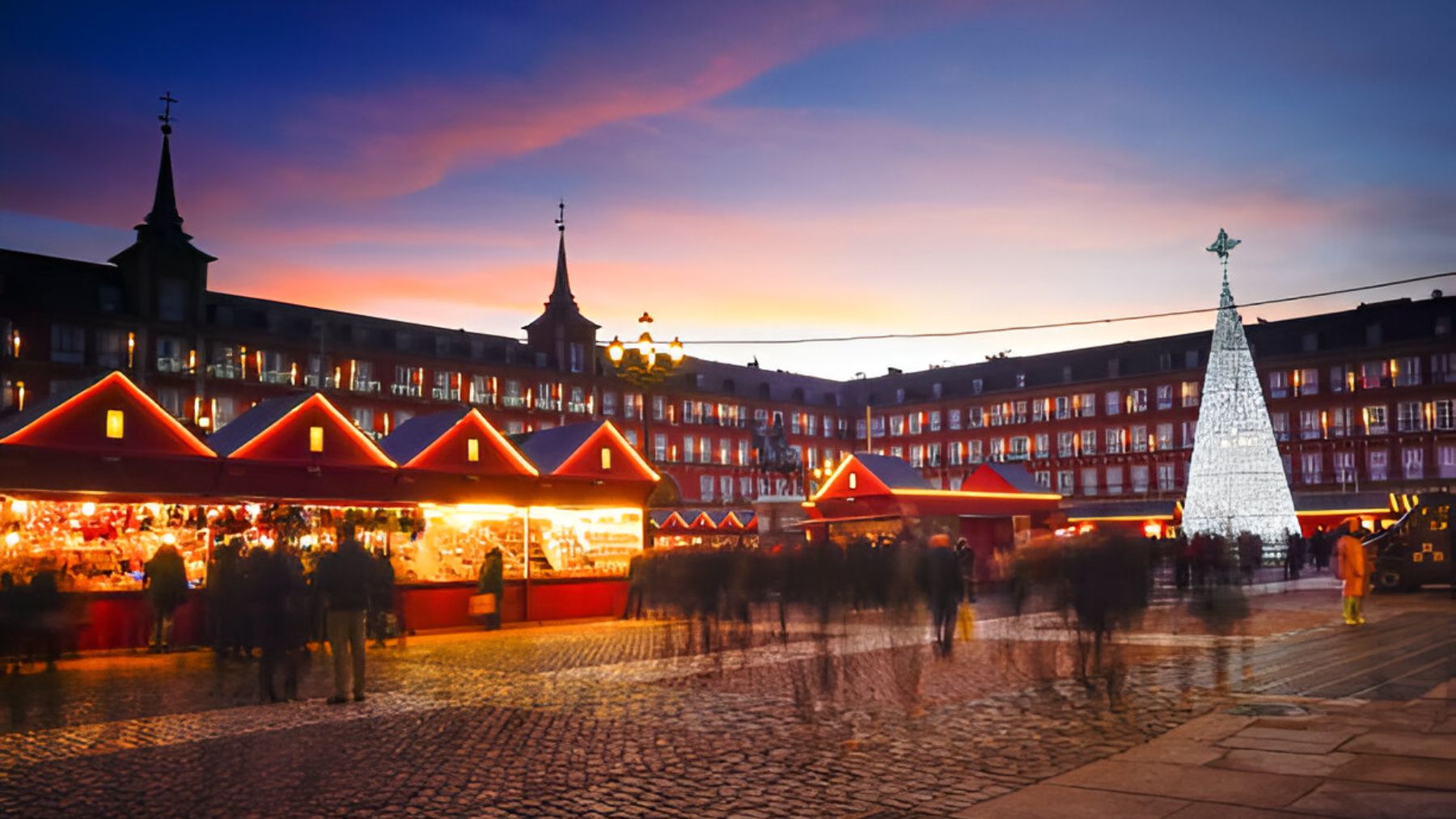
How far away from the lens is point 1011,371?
99.1m

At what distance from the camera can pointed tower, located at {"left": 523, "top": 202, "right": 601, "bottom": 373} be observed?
86.2 m

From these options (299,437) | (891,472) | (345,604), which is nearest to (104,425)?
(299,437)

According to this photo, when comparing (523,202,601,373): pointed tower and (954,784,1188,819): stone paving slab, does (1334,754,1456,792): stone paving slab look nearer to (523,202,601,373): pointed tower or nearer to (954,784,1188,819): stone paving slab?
(954,784,1188,819): stone paving slab

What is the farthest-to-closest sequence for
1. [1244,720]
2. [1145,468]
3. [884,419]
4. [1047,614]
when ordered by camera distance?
[884,419] < [1145,468] < [1047,614] < [1244,720]

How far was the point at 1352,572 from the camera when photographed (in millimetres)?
21031

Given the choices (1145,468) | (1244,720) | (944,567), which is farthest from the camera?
(1145,468)

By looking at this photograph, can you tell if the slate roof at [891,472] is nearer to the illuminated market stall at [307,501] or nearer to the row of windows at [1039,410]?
the illuminated market stall at [307,501]

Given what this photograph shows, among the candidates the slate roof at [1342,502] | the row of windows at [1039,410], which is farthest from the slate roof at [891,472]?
the row of windows at [1039,410]

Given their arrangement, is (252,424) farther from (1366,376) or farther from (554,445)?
(1366,376)

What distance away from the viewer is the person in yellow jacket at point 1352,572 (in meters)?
21.0

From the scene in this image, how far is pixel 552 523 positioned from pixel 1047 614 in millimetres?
11327

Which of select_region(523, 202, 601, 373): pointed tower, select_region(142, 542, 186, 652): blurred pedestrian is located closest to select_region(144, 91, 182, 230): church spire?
select_region(523, 202, 601, 373): pointed tower

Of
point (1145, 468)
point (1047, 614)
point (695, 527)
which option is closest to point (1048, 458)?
point (1145, 468)

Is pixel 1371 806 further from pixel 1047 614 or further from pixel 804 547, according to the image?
pixel 1047 614
